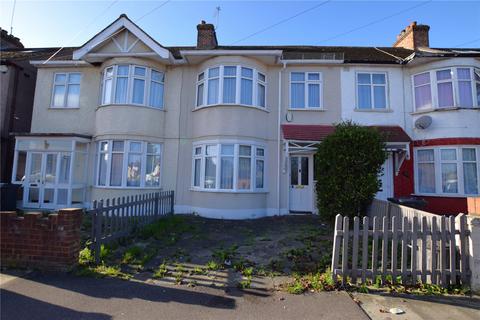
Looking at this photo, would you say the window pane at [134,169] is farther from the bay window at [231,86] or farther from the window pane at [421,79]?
the window pane at [421,79]

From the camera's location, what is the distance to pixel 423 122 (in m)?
11.6

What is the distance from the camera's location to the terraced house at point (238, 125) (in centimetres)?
1142

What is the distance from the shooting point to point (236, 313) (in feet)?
12.8

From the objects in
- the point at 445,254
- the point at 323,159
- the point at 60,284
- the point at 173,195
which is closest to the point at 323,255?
the point at 445,254

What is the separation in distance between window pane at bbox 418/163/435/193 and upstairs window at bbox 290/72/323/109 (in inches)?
187

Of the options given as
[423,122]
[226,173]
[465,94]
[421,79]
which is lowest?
[226,173]

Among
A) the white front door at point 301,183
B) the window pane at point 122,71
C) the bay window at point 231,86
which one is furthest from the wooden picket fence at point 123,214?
the window pane at point 122,71

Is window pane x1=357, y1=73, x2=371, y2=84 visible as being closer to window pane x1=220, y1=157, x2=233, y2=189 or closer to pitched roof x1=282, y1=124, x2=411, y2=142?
pitched roof x1=282, y1=124, x2=411, y2=142

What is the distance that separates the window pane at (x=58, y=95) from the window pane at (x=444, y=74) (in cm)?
1575

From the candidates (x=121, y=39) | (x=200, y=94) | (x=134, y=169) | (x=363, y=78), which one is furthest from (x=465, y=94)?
(x=121, y=39)

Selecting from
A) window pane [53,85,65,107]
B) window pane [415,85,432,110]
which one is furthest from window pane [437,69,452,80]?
window pane [53,85,65,107]

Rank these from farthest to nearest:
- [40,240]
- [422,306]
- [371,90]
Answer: [371,90] → [40,240] → [422,306]

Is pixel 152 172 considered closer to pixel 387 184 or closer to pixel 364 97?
pixel 364 97

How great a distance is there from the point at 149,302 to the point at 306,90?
10.5 metres
